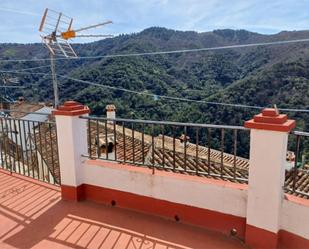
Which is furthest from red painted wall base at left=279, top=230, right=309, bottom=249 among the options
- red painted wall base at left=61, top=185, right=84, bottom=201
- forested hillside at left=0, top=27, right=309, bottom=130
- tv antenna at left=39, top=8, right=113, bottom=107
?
forested hillside at left=0, top=27, right=309, bottom=130

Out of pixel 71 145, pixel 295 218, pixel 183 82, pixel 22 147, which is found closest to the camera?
pixel 295 218

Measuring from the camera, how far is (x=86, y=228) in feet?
9.47

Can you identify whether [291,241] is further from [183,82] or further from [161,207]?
[183,82]

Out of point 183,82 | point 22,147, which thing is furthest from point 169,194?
point 183,82

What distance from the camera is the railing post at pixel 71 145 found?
10.9 ft

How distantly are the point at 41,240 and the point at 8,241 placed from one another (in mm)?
299

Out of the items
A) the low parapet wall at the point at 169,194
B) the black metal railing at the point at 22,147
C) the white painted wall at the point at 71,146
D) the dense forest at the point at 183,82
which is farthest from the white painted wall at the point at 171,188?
the dense forest at the point at 183,82

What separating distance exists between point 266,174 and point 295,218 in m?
0.40

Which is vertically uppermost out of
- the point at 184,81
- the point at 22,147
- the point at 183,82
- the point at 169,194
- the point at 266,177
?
the point at 266,177

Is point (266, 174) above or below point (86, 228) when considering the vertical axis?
above

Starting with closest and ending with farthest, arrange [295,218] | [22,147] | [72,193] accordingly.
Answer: [295,218]
[72,193]
[22,147]

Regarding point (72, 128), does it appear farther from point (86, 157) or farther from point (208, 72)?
point (208, 72)

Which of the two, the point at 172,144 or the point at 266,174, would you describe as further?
the point at 172,144

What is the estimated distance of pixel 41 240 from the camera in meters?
2.71
